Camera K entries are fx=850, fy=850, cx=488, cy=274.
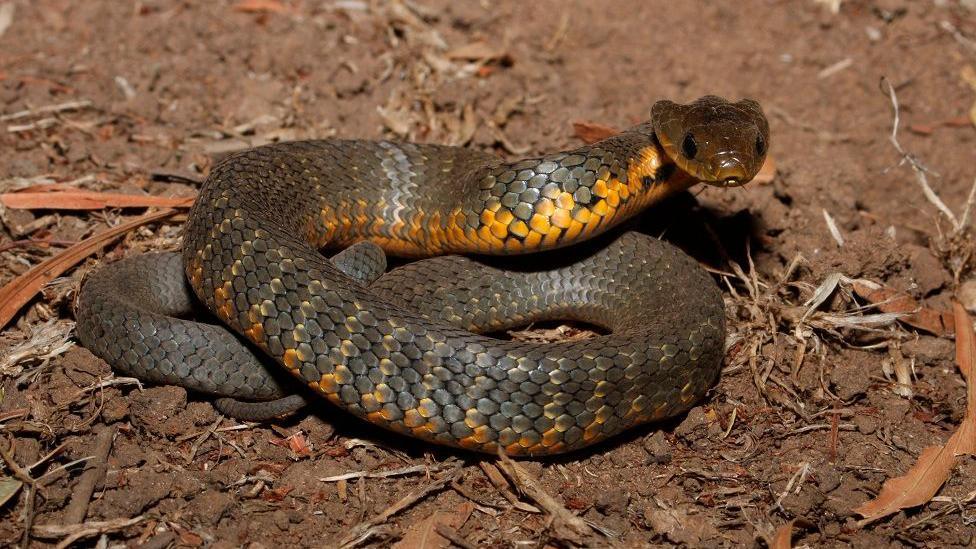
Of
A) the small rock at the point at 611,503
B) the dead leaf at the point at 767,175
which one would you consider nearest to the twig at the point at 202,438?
the small rock at the point at 611,503

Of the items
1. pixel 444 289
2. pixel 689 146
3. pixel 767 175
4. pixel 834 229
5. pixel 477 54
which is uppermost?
pixel 689 146

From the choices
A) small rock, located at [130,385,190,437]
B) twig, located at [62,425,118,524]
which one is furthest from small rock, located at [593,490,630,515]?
twig, located at [62,425,118,524]

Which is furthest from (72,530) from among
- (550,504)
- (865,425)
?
(865,425)

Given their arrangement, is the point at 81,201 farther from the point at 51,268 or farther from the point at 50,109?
the point at 50,109

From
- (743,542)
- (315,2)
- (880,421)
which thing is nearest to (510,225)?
(743,542)

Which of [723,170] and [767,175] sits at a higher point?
[723,170]
